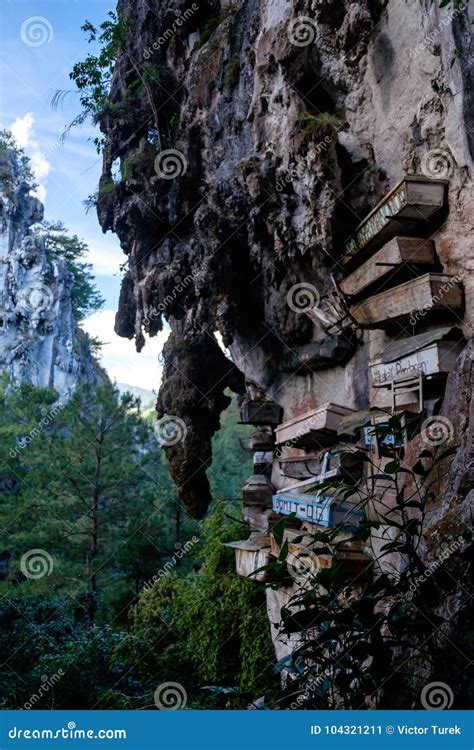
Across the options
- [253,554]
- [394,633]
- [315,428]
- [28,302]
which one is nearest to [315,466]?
[315,428]

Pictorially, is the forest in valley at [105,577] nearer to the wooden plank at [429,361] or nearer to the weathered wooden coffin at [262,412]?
the weathered wooden coffin at [262,412]

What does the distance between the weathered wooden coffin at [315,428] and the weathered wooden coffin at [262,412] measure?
0.81 meters

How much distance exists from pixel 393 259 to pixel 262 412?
377 cm

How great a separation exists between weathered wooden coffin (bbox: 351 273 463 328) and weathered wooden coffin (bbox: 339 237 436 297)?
18 centimetres

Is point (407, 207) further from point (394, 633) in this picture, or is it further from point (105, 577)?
point (105, 577)

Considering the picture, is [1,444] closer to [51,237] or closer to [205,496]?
[205,496]

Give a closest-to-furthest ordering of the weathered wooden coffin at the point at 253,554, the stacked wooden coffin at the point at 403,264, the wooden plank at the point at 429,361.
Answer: the wooden plank at the point at 429,361 → the stacked wooden coffin at the point at 403,264 → the weathered wooden coffin at the point at 253,554

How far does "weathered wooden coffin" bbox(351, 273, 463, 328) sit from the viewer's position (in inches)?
175

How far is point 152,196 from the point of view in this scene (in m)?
10.7

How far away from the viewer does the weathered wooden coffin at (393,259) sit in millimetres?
4738

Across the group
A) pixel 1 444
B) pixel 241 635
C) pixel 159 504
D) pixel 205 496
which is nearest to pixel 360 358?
pixel 241 635

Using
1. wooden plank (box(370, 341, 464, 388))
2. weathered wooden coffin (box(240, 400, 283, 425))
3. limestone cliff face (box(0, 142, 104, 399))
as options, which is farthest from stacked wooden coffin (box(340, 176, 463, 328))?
limestone cliff face (box(0, 142, 104, 399))

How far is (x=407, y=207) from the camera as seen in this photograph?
4566 mm

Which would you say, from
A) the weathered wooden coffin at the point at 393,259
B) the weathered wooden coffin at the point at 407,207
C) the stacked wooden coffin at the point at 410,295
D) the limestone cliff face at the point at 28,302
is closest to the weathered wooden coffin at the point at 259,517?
the stacked wooden coffin at the point at 410,295
